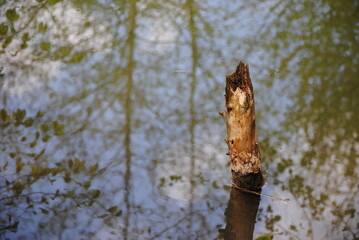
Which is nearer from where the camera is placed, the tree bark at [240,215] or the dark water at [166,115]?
the tree bark at [240,215]

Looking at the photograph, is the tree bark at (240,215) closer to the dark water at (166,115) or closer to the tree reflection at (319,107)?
the dark water at (166,115)

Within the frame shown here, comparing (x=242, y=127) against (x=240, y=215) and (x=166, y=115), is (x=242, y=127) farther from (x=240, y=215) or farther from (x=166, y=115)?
(x=166, y=115)

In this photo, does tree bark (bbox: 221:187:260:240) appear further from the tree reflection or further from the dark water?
the tree reflection

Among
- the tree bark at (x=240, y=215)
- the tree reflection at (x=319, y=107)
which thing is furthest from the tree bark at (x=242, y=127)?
the tree reflection at (x=319, y=107)

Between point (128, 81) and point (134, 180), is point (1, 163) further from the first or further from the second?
point (128, 81)

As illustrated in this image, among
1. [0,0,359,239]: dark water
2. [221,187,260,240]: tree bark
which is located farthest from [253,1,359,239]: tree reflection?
[221,187,260,240]: tree bark

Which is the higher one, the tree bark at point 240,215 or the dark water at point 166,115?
the dark water at point 166,115

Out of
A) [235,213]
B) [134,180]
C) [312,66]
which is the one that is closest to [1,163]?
[134,180]
